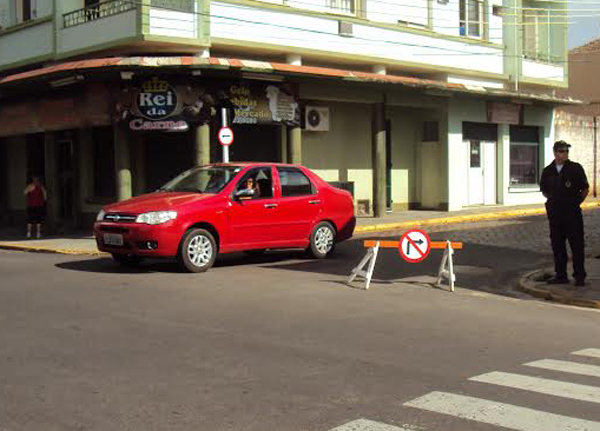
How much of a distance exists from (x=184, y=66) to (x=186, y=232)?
6.77 metres

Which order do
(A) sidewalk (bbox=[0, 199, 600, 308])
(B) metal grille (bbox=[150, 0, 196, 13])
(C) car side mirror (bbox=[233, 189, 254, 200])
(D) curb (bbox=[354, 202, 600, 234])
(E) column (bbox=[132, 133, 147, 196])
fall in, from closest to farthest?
(A) sidewalk (bbox=[0, 199, 600, 308]), (C) car side mirror (bbox=[233, 189, 254, 200]), (B) metal grille (bbox=[150, 0, 196, 13]), (D) curb (bbox=[354, 202, 600, 234]), (E) column (bbox=[132, 133, 147, 196])

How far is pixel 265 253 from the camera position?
1545cm

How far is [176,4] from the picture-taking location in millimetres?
18984

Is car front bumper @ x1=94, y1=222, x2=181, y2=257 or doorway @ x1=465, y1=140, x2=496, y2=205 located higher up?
doorway @ x1=465, y1=140, x2=496, y2=205

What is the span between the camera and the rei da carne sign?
18703 millimetres

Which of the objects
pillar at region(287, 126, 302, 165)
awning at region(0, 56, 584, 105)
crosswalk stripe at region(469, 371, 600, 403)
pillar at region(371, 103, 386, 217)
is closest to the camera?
crosswalk stripe at region(469, 371, 600, 403)

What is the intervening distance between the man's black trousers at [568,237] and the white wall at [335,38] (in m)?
11.3

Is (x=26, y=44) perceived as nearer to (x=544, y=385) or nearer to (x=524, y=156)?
(x=524, y=156)

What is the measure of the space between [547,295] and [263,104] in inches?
449

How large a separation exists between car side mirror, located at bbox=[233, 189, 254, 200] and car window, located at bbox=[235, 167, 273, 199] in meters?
0.12

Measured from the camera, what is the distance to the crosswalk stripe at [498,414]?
15.3 feet

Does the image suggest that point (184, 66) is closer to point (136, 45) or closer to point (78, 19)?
point (136, 45)

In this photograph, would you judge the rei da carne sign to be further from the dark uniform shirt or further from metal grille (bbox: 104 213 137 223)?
the dark uniform shirt

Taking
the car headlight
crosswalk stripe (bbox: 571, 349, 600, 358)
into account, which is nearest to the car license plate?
the car headlight
